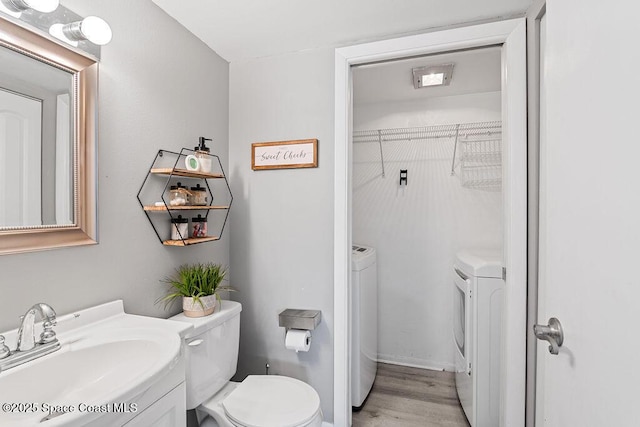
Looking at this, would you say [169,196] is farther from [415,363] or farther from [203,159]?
[415,363]

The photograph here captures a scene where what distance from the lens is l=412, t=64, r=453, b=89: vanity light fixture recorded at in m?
2.09

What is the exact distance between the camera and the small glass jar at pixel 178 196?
149cm

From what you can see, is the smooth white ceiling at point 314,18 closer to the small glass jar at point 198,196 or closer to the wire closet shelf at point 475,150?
the small glass jar at point 198,196

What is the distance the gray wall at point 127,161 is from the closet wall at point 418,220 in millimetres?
1554

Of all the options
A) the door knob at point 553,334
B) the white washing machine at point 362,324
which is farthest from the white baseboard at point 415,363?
the door knob at point 553,334

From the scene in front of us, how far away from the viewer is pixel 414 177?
2.67m

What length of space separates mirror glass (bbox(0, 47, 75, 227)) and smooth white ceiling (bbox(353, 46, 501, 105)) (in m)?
1.40

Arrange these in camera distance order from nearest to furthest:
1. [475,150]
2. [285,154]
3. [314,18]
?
[314,18] < [285,154] < [475,150]

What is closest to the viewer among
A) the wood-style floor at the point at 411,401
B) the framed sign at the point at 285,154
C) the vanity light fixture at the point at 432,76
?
the framed sign at the point at 285,154

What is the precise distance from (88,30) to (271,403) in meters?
1.60

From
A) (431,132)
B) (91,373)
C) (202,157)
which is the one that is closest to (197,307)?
(91,373)

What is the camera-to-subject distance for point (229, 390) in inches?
61.2

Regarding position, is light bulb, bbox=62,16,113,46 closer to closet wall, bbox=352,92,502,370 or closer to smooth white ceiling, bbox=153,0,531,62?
smooth white ceiling, bbox=153,0,531,62

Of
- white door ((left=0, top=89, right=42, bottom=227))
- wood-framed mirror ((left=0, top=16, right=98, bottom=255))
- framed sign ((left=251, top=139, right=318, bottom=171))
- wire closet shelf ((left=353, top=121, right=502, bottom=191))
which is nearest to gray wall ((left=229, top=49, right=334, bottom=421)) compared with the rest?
framed sign ((left=251, top=139, right=318, bottom=171))
